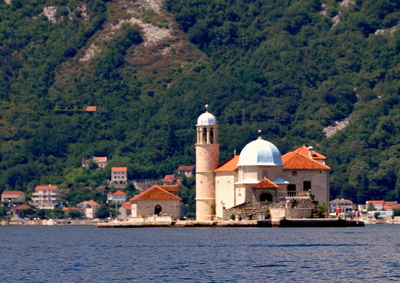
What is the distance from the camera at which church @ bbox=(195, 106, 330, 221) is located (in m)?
130

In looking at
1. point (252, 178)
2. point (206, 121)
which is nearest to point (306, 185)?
point (252, 178)

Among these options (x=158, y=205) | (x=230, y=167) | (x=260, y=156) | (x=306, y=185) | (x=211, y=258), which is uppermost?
(x=260, y=156)

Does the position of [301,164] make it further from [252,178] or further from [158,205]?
[158,205]

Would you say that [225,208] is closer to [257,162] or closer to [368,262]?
[257,162]

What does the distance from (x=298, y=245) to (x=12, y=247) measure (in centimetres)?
2207

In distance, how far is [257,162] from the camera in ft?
432

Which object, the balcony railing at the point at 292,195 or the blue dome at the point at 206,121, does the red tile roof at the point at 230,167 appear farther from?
the balcony railing at the point at 292,195

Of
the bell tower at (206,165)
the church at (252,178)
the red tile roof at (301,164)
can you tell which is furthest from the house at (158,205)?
the red tile roof at (301,164)

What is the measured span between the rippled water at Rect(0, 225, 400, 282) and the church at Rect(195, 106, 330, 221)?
13.9m

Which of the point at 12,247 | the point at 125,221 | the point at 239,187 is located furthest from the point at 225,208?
the point at 12,247

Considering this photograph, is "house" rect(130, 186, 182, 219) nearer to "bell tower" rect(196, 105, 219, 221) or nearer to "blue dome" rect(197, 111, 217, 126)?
"bell tower" rect(196, 105, 219, 221)

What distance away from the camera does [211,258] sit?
84375mm

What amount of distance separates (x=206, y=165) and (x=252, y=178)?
23.7ft

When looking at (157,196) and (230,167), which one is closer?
(230,167)
